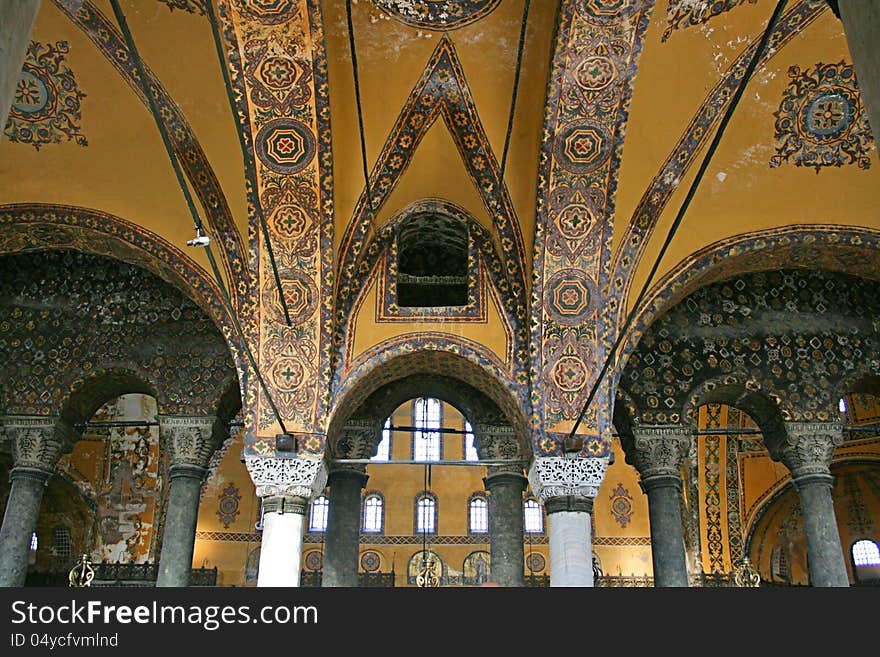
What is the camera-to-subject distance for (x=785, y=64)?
9055 millimetres

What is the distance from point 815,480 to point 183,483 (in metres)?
7.58

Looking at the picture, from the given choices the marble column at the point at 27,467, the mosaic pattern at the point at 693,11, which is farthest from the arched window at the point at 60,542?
the mosaic pattern at the point at 693,11

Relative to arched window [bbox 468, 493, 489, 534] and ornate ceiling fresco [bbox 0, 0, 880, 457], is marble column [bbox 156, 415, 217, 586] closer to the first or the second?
ornate ceiling fresco [bbox 0, 0, 880, 457]

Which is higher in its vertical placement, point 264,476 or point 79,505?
point 79,505

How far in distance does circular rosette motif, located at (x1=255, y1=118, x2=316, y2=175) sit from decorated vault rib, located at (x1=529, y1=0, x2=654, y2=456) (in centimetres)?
245

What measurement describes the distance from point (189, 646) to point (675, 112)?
7747 mm

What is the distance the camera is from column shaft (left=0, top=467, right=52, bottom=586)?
32.1 feet

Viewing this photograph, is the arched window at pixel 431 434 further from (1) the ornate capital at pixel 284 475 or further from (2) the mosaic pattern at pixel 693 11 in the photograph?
(2) the mosaic pattern at pixel 693 11

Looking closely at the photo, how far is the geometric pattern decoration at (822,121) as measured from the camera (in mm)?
9180

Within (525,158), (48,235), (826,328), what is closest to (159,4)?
(48,235)

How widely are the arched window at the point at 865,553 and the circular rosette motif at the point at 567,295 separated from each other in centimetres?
1037

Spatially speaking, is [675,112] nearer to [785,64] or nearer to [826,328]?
[785,64]

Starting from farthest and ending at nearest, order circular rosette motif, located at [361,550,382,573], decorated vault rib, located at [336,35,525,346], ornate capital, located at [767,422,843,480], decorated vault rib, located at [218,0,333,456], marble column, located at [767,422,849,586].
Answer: circular rosette motif, located at [361,550,382,573] → ornate capital, located at [767,422,843,480] → marble column, located at [767,422,849,586] → decorated vault rib, located at [336,35,525,346] → decorated vault rib, located at [218,0,333,456]

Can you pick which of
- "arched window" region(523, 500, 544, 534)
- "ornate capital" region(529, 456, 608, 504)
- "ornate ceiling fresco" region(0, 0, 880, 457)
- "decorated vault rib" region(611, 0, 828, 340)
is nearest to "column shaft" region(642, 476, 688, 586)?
"ornate capital" region(529, 456, 608, 504)
